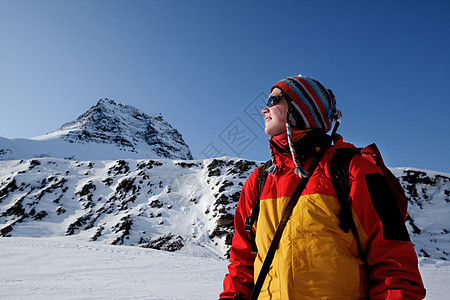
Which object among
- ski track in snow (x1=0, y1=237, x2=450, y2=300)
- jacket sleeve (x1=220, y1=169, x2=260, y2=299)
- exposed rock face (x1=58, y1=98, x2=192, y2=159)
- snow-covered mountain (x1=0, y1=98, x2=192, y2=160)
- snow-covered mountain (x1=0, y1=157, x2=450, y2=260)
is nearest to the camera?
jacket sleeve (x1=220, y1=169, x2=260, y2=299)

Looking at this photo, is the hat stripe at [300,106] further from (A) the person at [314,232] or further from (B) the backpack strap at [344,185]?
(B) the backpack strap at [344,185]

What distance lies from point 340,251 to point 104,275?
7.15 meters

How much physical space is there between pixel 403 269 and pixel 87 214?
24.1 metres

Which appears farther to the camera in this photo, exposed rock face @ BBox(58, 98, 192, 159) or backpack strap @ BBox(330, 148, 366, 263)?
exposed rock face @ BBox(58, 98, 192, 159)

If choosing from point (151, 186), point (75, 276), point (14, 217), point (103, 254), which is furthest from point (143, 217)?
point (75, 276)

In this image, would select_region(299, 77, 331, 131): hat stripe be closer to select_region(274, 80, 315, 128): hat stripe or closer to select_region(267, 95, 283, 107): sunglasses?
select_region(274, 80, 315, 128): hat stripe

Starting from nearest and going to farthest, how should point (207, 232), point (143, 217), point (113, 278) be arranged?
1. point (113, 278)
2. point (207, 232)
3. point (143, 217)

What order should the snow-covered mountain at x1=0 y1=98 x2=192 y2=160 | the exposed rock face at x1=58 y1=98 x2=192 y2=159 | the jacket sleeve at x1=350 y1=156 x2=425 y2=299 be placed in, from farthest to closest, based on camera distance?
the exposed rock face at x1=58 y1=98 x2=192 y2=159 → the snow-covered mountain at x1=0 y1=98 x2=192 y2=160 → the jacket sleeve at x1=350 y1=156 x2=425 y2=299

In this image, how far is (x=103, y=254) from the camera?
897 centimetres

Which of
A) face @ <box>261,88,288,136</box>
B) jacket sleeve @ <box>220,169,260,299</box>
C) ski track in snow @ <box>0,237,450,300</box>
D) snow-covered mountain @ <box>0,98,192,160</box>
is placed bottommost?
ski track in snow @ <box>0,237,450,300</box>

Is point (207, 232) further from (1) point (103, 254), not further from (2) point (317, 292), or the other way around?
(2) point (317, 292)

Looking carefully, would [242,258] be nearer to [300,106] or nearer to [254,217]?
[254,217]

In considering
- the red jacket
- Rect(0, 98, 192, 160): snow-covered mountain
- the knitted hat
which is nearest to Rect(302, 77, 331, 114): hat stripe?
the knitted hat

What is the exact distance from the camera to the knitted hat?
5.34 feet
